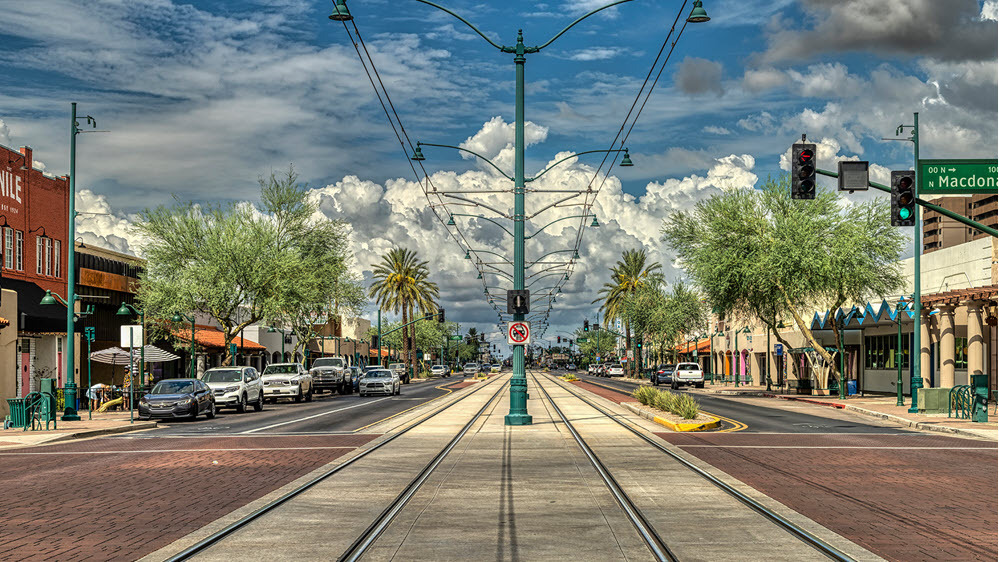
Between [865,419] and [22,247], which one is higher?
[22,247]

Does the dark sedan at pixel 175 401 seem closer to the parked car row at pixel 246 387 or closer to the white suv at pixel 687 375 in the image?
the parked car row at pixel 246 387

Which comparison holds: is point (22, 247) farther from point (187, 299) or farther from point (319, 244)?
point (319, 244)

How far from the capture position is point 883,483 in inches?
585

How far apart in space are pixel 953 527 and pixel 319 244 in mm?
51159

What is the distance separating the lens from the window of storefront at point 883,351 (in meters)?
51.4

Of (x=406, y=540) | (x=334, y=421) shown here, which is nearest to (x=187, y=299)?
(x=334, y=421)

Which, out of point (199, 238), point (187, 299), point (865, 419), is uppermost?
point (199, 238)

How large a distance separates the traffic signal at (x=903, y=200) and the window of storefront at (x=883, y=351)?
2860 centimetres

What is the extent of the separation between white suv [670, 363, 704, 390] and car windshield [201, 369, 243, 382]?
34.5m

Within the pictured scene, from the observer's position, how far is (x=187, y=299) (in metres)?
48.5

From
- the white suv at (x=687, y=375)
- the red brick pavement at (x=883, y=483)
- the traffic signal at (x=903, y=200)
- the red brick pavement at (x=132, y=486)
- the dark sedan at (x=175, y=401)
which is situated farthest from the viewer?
the white suv at (x=687, y=375)

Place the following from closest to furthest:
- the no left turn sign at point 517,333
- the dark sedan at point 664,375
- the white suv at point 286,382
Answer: the no left turn sign at point 517,333
the white suv at point 286,382
the dark sedan at point 664,375

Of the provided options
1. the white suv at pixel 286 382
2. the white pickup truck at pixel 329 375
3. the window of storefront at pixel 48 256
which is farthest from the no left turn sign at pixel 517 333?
the white pickup truck at pixel 329 375

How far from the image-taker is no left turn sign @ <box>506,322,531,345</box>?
27.9m
